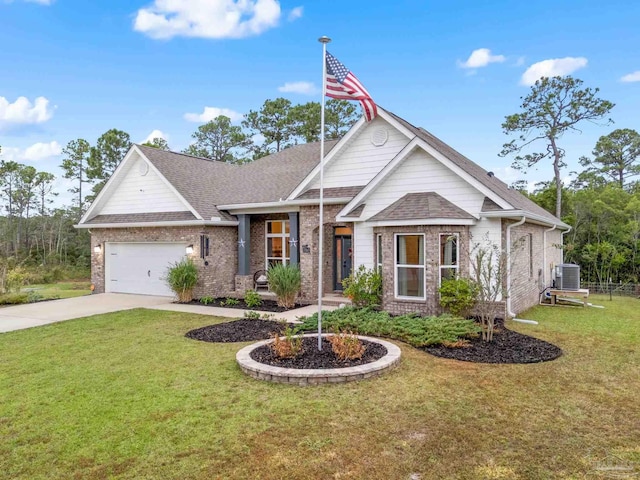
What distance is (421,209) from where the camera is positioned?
10.8 meters

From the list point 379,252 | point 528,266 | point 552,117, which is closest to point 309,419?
point 379,252

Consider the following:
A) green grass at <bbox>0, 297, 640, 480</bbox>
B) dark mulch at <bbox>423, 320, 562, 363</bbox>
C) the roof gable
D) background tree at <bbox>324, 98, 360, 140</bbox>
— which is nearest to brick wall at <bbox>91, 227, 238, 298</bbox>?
the roof gable

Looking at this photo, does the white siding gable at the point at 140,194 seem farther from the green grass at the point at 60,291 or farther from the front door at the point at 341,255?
the front door at the point at 341,255

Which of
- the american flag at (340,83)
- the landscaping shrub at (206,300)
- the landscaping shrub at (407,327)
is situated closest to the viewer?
the american flag at (340,83)

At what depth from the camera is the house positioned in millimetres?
10688

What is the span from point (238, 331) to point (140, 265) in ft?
29.3

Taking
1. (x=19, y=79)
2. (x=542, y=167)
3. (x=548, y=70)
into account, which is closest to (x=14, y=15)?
(x=19, y=79)

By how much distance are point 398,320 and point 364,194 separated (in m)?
4.14

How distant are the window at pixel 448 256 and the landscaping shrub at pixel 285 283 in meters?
4.63

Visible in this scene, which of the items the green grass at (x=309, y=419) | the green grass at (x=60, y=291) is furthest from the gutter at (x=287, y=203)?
the green grass at (x=60, y=291)

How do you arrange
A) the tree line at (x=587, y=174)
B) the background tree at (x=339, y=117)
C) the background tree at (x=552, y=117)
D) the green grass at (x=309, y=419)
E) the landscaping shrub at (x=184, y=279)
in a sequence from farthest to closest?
the background tree at (x=339, y=117) < the background tree at (x=552, y=117) < the tree line at (x=587, y=174) < the landscaping shrub at (x=184, y=279) < the green grass at (x=309, y=419)

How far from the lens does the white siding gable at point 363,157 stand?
12867mm

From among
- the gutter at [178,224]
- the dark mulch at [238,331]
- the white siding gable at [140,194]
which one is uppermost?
the white siding gable at [140,194]

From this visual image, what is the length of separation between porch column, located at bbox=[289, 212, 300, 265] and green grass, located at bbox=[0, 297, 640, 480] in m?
6.75
